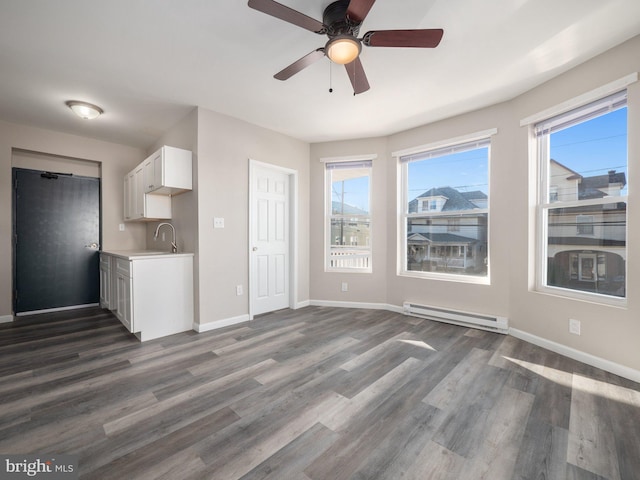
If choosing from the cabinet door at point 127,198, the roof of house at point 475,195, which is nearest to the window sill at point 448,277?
the roof of house at point 475,195

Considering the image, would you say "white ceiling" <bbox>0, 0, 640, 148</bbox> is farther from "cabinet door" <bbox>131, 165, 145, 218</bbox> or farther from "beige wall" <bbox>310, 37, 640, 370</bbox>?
"cabinet door" <bbox>131, 165, 145, 218</bbox>

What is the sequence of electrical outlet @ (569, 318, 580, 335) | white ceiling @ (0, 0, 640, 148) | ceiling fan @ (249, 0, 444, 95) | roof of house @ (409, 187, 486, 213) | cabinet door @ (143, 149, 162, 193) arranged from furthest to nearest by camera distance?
roof of house @ (409, 187, 486, 213)
cabinet door @ (143, 149, 162, 193)
electrical outlet @ (569, 318, 580, 335)
white ceiling @ (0, 0, 640, 148)
ceiling fan @ (249, 0, 444, 95)

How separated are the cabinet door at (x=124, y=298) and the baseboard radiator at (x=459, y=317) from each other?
343 centimetres

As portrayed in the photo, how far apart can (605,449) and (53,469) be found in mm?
2858

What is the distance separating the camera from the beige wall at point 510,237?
2.23 metres

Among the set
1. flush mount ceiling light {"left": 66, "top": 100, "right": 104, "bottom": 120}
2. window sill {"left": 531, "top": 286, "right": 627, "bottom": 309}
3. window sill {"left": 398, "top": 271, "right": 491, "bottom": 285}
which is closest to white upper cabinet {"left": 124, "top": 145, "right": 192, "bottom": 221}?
flush mount ceiling light {"left": 66, "top": 100, "right": 104, "bottom": 120}

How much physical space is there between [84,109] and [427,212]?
4.43 metres

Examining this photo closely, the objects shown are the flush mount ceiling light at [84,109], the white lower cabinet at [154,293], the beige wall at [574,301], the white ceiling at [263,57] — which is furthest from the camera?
the flush mount ceiling light at [84,109]

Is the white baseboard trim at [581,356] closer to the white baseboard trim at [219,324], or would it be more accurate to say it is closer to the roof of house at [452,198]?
the roof of house at [452,198]

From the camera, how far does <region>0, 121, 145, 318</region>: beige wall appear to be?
3.68 m

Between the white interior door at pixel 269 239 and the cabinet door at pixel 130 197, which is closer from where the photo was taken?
the white interior door at pixel 269 239

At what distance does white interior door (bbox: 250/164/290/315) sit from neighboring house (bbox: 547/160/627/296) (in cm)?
329

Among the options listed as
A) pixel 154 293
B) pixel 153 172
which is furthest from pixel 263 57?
pixel 154 293

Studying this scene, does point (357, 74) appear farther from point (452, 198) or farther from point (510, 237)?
point (510, 237)
